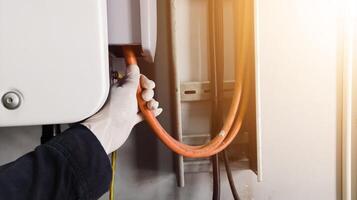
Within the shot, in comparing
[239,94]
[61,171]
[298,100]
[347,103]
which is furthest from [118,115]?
[347,103]

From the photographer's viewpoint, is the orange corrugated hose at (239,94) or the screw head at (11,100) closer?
the screw head at (11,100)

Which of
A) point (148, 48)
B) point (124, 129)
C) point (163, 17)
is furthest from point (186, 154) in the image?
point (163, 17)

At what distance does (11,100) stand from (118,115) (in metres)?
0.23

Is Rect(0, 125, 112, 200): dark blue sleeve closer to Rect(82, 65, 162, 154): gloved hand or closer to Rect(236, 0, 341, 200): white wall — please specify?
Rect(82, 65, 162, 154): gloved hand

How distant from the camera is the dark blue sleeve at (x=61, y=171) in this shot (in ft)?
1.72

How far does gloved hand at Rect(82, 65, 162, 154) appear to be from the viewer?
2.26 ft

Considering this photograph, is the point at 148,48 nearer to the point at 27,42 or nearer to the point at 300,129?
the point at 27,42

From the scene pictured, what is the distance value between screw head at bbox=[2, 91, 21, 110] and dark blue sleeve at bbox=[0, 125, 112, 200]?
0.09m

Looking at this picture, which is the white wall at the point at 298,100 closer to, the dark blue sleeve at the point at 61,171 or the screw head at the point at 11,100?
the dark blue sleeve at the point at 61,171

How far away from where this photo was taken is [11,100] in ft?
1.77

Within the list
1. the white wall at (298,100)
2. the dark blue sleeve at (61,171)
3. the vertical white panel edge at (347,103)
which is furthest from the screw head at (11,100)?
the vertical white panel edge at (347,103)

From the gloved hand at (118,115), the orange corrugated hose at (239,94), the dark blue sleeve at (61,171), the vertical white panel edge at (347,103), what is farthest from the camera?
the vertical white panel edge at (347,103)

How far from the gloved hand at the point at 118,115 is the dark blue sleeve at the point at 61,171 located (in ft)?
0.22

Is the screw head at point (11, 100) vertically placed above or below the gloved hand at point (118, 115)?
above
